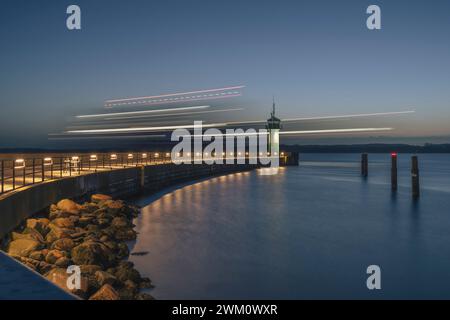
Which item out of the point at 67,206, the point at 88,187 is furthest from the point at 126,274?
the point at 88,187

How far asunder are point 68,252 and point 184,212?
14094 millimetres

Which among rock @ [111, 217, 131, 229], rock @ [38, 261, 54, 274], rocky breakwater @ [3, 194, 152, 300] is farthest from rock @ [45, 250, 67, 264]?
rock @ [111, 217, 131, 229]

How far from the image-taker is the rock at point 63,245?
12.2 meters

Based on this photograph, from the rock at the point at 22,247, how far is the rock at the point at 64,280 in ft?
5.66

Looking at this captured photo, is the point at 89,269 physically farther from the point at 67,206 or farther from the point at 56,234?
the point at 67,206

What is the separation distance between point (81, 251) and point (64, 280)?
218 centimetres

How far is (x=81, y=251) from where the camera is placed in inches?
448

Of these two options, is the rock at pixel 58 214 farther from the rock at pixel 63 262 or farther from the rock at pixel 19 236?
the rock at pixel 63 262

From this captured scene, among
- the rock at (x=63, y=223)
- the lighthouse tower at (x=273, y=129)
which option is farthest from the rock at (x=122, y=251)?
the lighthouse tower at (x=273, y=129)

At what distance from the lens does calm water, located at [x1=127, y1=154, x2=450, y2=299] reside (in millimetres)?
11945

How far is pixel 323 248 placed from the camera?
16969 mm

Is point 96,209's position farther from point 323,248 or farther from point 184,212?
point 323,248

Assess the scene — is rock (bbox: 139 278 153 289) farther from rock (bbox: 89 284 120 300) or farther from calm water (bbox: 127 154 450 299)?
rock (bbox: 89 284 120 300)
